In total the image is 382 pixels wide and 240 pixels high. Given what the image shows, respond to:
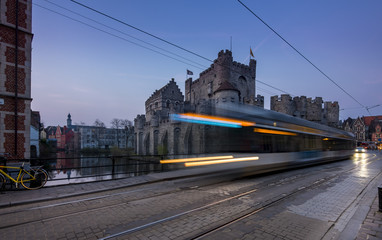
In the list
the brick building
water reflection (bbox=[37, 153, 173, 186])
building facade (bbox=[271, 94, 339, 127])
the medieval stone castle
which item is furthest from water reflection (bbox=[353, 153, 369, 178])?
building facade (bbox=[271, 94, 339, 127])

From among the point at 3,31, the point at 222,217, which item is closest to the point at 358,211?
the point at 222,217

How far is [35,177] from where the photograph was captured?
679 centimetres

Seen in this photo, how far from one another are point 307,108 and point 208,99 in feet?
70.3

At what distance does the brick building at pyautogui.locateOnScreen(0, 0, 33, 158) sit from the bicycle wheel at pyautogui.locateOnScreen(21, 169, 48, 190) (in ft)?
8.81

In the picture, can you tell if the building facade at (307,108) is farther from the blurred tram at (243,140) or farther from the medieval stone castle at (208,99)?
the blurred tram at (243,140)

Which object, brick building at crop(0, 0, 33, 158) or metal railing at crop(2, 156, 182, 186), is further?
brick building at crop(0, 0, 33, 158)

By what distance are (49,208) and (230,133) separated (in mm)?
5821

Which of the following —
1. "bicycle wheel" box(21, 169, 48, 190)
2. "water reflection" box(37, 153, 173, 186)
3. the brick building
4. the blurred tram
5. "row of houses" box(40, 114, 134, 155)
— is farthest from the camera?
"row of houses" box(40, 114, 134, 155)

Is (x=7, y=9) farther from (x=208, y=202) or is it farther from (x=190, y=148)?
(x=190, y=148)

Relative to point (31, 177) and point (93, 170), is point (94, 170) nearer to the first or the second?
point (93, 170)

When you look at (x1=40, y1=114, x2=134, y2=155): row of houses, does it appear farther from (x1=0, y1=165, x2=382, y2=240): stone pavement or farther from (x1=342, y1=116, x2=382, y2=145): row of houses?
(x1=342, y1=116, x2=382, y2=145): row of houses

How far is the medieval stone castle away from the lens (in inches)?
1294

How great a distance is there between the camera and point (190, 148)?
29062 mm

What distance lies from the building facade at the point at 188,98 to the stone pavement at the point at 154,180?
17.7 meters
